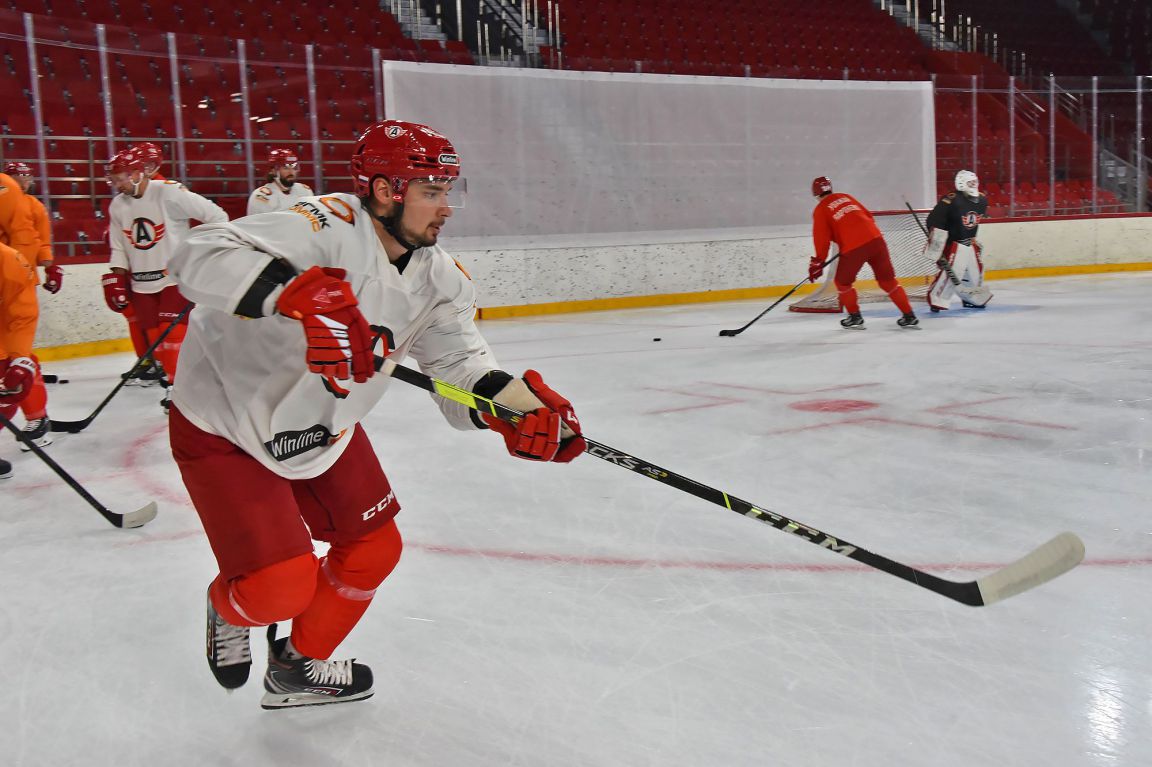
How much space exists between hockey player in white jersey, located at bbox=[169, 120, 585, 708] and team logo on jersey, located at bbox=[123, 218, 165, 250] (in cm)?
364

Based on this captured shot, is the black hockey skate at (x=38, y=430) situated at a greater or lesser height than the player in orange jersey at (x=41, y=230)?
lesser

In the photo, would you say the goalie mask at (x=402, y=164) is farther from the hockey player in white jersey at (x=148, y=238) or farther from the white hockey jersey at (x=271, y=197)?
the white hockey jersey at (x=271, y=197)

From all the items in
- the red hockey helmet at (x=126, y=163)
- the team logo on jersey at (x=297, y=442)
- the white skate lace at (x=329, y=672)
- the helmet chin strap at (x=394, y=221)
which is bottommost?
the white skate lace at (x=329, y=672)

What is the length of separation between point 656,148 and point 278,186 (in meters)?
3.47

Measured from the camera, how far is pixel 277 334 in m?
1.69

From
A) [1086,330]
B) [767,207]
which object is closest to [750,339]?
[1086,330]

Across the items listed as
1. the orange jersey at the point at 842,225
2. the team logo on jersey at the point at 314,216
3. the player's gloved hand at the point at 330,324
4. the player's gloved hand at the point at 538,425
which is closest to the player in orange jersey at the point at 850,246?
the orange jersey at the point at 842,225

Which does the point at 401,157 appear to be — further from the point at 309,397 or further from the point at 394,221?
the point at 309,397

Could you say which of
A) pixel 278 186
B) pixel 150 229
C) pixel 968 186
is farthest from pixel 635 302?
pixel 150 229

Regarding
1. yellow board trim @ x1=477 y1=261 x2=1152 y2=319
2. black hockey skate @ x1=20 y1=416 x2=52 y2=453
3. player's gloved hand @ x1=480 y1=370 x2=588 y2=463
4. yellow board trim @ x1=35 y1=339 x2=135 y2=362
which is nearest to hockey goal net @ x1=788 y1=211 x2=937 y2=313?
yellow board trim @ x1=477 y1=261 x2=1152 y2=319

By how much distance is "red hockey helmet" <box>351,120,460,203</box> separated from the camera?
173 cm

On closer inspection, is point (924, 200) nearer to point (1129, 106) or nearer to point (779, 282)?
point (779, 282)

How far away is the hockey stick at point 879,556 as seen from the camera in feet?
6.00

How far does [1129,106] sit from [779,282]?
15.7 feet
